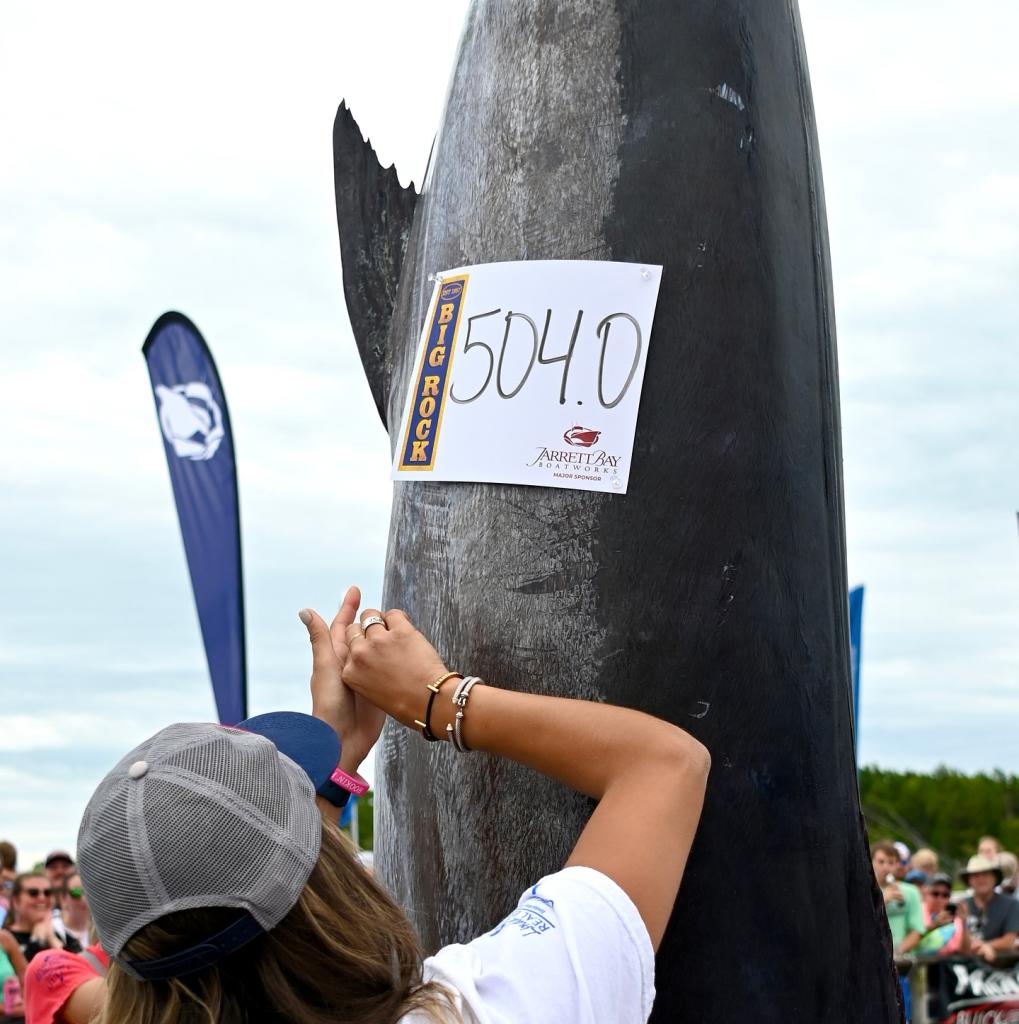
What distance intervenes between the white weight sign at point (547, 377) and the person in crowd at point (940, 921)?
6.06m

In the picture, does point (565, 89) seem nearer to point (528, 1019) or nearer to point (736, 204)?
point (736, 204)

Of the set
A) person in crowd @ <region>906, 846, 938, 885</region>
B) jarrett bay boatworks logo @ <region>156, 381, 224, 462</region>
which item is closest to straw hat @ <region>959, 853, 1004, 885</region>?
person in crowd @ <region>906, 846, 938, 885</region>

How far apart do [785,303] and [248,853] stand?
1.04m

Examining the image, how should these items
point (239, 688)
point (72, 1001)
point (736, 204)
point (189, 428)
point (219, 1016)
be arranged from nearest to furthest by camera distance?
point (219, 1016) < point (736, 204) < point (72, 1001) < point (239, 688) < point (189, 428)

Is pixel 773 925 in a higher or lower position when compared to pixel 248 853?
lower

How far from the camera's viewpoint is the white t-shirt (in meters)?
1.10

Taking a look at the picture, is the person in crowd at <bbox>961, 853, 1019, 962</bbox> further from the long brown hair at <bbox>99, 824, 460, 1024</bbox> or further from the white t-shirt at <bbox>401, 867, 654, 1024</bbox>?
the long brown hair at <bbox>99, 824, 460, 1024</bbox>

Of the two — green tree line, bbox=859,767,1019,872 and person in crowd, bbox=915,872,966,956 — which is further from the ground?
person in crowd, bbox=915,872,966,956

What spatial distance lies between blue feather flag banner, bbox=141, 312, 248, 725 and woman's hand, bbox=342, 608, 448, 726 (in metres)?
6.40

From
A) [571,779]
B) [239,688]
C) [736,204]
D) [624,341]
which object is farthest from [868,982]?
[239,688]

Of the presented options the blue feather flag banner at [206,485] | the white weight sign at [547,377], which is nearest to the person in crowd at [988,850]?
the blue feather flag banner at [206,485]

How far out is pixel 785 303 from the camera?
1.76m

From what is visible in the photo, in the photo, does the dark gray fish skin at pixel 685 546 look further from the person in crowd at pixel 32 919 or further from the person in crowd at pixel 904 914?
the person in crowd at pixel 904 914

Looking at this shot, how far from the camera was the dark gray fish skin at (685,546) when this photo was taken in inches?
62.3
